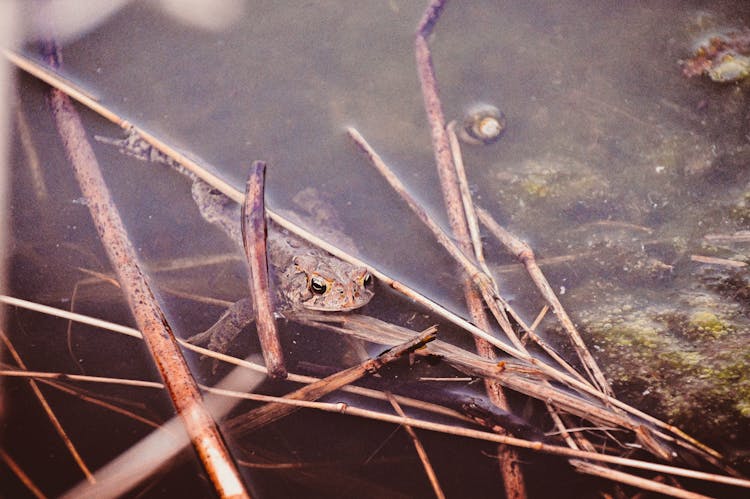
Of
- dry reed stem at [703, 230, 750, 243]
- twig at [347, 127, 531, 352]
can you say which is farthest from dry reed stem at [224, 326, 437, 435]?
dry reed stem at [703, 230, 750, 243]

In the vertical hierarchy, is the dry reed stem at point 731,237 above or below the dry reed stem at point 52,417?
above

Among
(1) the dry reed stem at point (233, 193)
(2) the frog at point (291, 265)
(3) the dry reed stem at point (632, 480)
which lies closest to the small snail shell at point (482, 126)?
(2) the frog at point (291, 265)

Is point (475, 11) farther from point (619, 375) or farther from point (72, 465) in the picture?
point (72, 465)

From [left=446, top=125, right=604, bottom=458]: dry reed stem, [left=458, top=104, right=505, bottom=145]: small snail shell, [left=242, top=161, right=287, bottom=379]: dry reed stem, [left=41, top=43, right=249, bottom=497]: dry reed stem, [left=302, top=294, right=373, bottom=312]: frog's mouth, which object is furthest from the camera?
[left=458, top=104, right=505, bottom=145]: small snail shell

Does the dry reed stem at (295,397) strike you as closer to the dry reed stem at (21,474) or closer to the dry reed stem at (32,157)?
the dry reed stem at (21,474)

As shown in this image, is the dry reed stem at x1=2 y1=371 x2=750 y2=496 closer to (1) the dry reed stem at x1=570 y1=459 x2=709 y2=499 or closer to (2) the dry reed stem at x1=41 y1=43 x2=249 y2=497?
(1) the dry reed stem at x1=570 y1=459 x2=709 y2=499
